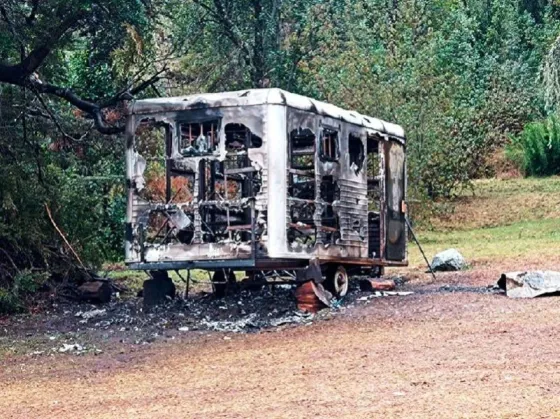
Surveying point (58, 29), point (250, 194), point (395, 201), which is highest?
point (58, 29)

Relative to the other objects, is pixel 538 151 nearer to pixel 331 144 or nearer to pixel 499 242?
pixel 499 242

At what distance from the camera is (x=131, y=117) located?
1455 centimetres

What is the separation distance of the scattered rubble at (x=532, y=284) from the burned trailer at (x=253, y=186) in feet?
7.19

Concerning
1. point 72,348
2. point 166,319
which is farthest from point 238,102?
point 72,348

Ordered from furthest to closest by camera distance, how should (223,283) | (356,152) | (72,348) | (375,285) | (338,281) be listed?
(375,285), (356,152), (223,283), (338,281), (72,348)

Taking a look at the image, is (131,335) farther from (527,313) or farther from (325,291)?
(527,313)

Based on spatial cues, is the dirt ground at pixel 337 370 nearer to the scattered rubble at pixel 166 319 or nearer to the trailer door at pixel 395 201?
the scattered rubble at pixel 166 319

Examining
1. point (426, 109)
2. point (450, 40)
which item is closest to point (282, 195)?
point (426, 109)

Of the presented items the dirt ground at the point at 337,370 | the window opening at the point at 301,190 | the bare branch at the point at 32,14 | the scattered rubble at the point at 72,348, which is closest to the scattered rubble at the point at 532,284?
the dirt ground at the point at 337,370

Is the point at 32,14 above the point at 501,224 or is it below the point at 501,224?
above

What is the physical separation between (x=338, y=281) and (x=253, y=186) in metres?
2.00

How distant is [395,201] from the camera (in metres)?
16.8

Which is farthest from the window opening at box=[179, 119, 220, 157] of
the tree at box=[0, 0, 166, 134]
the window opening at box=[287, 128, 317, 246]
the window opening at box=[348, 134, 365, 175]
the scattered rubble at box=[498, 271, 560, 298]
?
the scattered rubble at box=[498, 271, 560, 298]

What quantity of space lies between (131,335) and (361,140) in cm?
450
